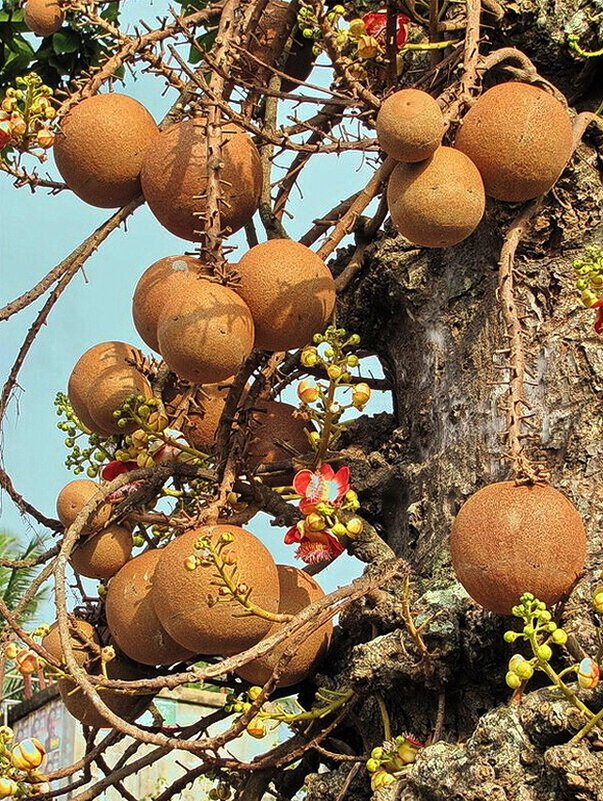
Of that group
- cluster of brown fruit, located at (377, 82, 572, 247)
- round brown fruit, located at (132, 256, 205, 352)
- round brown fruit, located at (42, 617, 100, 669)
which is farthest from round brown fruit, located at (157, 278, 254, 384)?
round brown fruit, located at (42, 617, 100, 669)

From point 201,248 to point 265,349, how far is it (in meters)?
0.16

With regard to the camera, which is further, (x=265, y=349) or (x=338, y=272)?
(x=338, y=272)

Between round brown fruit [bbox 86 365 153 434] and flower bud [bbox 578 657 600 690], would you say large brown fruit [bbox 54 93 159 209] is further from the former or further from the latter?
flower bud [bbox 578 657 600 690]

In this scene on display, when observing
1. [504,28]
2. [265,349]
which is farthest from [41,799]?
[504,28]

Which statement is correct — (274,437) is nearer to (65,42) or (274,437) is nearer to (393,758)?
(393,758)

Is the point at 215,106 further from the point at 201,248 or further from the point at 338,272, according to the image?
the point at 338,272

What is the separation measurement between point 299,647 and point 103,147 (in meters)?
0.72

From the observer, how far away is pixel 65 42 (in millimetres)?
2680

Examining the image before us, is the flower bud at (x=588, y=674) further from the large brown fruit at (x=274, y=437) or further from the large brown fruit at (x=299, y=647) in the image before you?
the large brown fruit at (x=274, y=437)

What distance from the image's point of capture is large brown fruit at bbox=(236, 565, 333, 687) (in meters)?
1.59

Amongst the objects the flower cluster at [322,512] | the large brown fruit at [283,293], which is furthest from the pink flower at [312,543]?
the large brown fruit at [283,293]

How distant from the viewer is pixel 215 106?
1.48 meters

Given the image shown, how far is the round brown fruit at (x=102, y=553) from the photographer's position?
66.7 inches

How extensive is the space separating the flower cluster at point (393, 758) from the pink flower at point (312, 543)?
0.28 m
